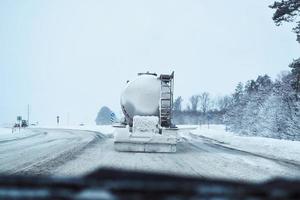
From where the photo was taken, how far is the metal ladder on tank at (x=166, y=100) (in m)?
15.8

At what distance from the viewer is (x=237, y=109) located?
212 feet

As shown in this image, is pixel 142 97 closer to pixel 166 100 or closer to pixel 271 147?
pixel 166 100

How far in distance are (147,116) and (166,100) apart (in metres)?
1.13

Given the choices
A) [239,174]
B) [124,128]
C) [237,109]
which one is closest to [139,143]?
[124,128]

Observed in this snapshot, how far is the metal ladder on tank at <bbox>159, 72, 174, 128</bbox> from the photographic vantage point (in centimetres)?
1577

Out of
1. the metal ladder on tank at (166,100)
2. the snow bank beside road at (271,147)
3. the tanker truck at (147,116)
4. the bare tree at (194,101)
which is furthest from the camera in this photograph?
the bare tree at (194,101)

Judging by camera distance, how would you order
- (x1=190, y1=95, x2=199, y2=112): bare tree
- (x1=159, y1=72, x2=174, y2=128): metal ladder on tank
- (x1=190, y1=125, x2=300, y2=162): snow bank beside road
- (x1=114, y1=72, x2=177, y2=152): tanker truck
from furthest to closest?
(x1=190, y1=95, x2=199, y2=112): bare tree, (x1=159, y1=72, x2=174, y2=128): metal ladder on tank, (x1=190, y1=125, x2=300, y2=162): snow bank beside road, (x1=114, y1=72, x2=177, y2=152): tanker truck

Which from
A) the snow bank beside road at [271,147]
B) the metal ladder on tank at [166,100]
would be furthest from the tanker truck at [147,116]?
the snow bank beside road at [271,147]

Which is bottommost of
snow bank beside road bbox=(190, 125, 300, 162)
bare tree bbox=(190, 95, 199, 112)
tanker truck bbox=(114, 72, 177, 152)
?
snow bank beside road bbox=(190, 125, 300, 162)

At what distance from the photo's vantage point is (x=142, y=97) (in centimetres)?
1628

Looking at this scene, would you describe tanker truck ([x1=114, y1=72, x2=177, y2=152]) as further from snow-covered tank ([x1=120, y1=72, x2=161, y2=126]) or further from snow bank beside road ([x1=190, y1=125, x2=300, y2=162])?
snow bank beside road ([x1=190, y1=125, x2=300, y2=162])

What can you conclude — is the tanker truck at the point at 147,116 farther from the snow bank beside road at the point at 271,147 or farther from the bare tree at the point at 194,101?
the bare tree at the point at 194,101

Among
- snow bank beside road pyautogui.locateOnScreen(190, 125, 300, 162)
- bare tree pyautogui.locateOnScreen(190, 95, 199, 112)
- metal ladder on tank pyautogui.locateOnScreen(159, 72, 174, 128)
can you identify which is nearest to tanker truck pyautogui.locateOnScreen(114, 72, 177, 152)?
metal ladder on tank pyautogui.locateOnScreen(159, 72, 174, 128)

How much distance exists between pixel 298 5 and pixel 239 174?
15.0 m
